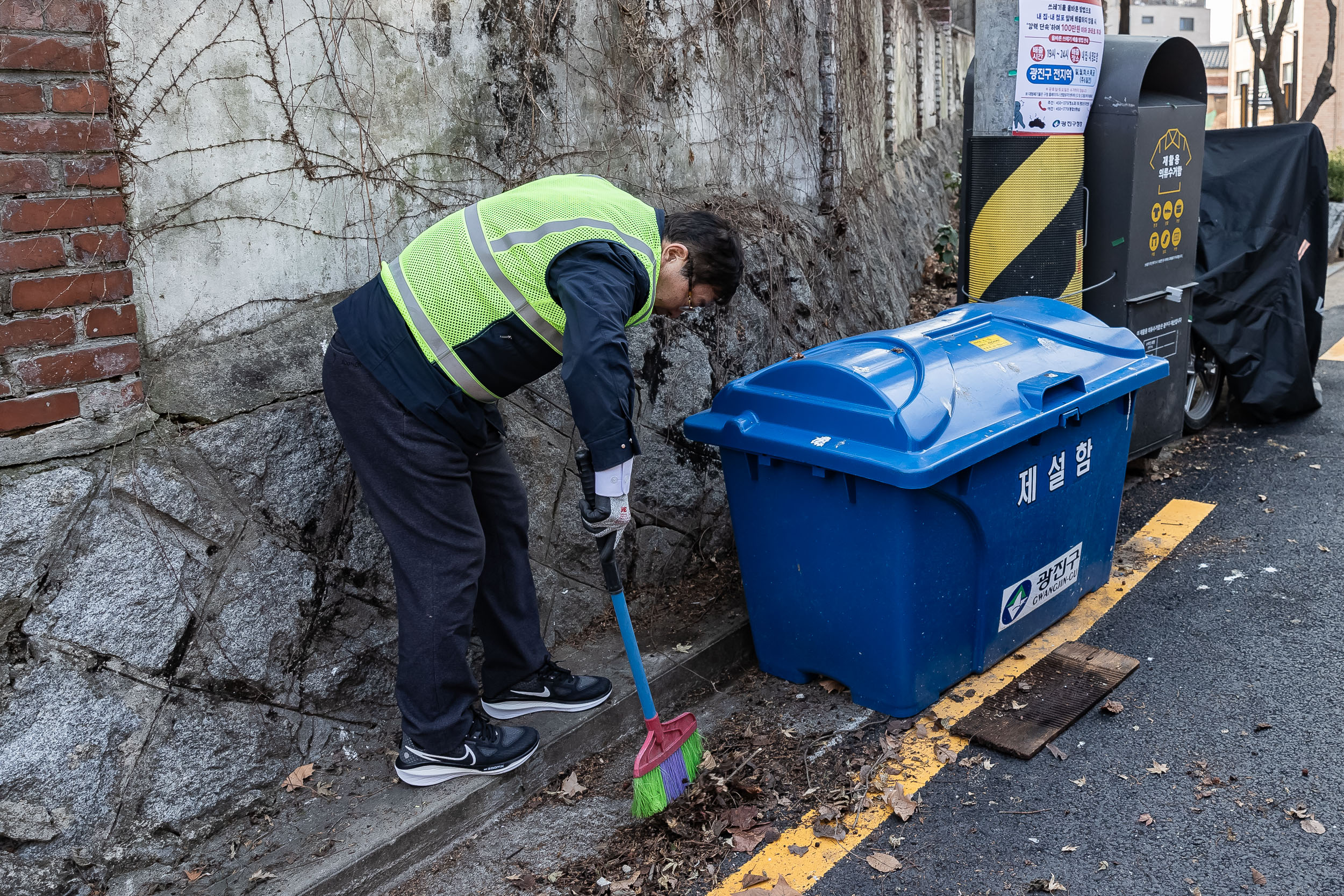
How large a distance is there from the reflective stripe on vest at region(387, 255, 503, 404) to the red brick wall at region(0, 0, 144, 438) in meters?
0.67

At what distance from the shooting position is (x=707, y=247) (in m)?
2.93

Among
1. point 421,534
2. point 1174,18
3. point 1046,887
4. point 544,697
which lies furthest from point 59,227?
point 1174,18

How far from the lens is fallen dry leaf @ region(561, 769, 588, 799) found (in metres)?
3.11

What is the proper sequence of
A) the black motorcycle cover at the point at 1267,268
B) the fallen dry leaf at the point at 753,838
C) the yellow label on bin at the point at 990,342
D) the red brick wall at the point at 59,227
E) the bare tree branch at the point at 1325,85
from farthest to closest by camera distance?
the bare tree branch at the point at 1325,85 < the black motorcycle cover at the point at 1267,268 < the yellow label on bin at the point at 990,342 < the fallen dry leaf at the point at 753,838 < the red brick wall at the point at 59,227

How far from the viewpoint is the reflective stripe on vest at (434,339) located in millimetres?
2770

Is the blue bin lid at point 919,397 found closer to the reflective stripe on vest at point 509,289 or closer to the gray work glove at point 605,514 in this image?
the gray work glove at point 605,514

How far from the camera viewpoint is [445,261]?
280 centimetres

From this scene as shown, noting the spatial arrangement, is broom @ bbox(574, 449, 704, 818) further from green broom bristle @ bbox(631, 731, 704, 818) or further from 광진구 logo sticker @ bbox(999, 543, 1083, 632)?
광진구 logo sticker @ bbox(999, 543, 1083, 632)

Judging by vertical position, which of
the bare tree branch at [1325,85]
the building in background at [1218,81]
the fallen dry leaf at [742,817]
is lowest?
the fallen dry leaf at [742,817]

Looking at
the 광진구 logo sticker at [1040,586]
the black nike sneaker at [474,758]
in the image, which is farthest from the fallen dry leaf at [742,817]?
→ the 광진구 logo sticker at [1040,586]

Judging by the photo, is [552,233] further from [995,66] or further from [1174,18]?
[1174,18]

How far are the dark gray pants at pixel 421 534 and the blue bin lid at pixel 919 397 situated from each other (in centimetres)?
93

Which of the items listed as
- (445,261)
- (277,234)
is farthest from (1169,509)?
(277,234)

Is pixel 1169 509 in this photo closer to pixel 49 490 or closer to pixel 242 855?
pixel 242 855
